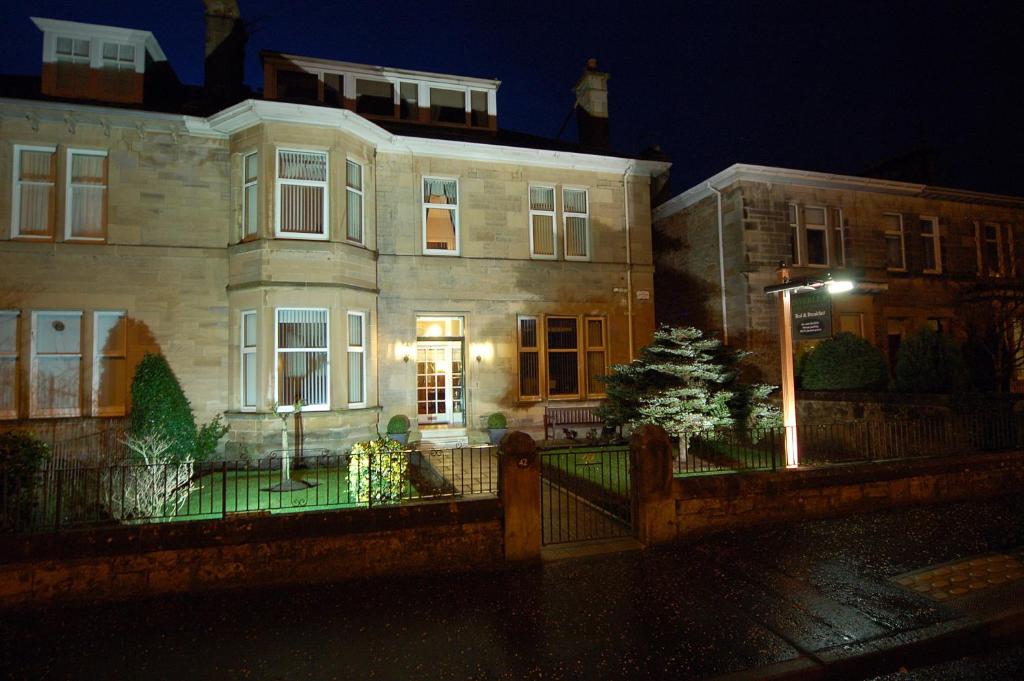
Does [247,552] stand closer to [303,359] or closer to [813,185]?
[303,359]

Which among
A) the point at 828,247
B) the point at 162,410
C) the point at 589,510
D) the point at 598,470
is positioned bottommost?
the point at 589,510

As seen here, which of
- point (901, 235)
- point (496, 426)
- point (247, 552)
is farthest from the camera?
point (901, 235)

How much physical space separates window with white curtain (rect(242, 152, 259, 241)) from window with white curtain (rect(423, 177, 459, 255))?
159 inches

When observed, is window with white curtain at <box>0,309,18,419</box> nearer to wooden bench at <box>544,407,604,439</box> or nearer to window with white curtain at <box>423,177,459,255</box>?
A: window with white curtain at <box>423,177,459,255</box>

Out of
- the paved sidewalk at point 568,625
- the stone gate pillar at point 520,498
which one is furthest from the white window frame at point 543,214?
the paved sidewalk at point 568,625

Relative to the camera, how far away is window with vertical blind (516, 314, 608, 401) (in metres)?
15.3

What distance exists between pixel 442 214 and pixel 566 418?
247 inches

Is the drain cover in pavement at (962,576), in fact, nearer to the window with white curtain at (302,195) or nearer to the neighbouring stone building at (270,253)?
the neighbouring stone building at (270,253)

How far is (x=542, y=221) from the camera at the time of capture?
1575 centimetres

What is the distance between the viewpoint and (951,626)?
4750 mm

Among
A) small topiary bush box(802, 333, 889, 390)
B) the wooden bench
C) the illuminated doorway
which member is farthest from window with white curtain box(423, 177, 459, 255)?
small topiary bush box(802, 333, 889, 390)

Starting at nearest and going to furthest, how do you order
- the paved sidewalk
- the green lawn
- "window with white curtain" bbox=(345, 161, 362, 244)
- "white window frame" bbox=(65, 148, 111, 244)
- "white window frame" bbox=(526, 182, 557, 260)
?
1. the paved sidewalk
2. the green lawn
3. "white window frame" bbox=(65, 148, 111, 244)
4. "window with white curtain" bbox=(345, 161, 362, 244)
5. "white window frame" bbox=(526, 182, 557, 260)

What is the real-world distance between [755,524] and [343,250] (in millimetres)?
9868

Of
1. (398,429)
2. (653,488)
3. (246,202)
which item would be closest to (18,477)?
(653,488)
